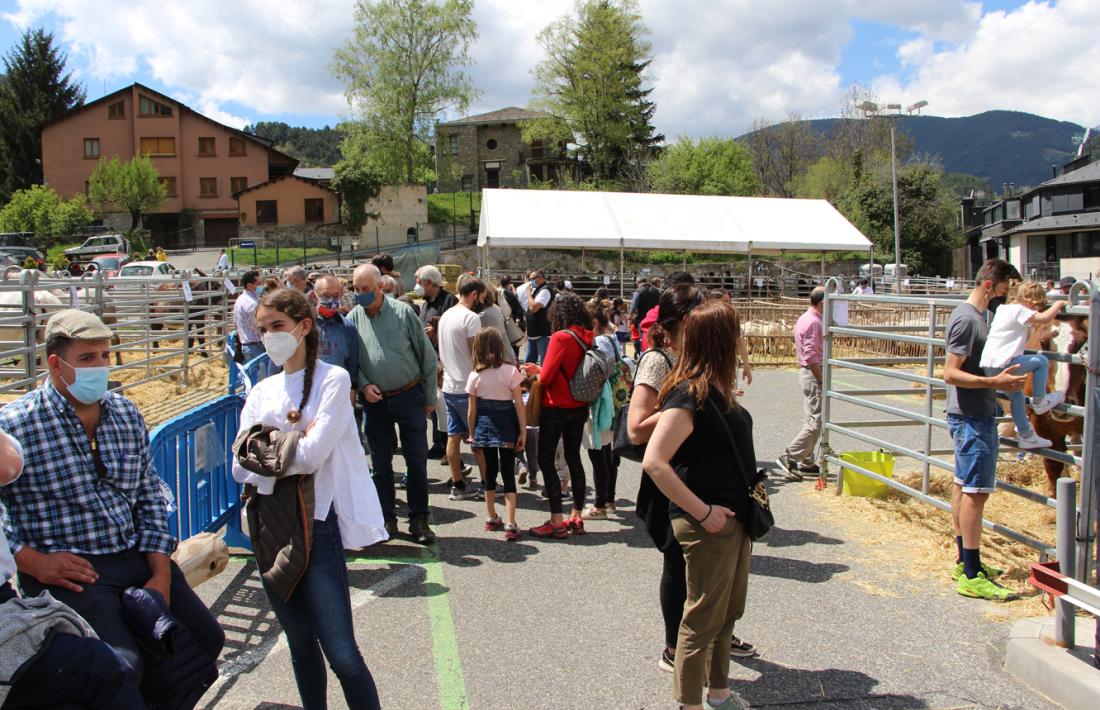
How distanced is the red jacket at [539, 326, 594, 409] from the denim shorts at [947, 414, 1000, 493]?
100 inches

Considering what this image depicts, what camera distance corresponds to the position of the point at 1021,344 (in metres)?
4.82

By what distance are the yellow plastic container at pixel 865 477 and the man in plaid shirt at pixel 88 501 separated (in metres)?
5.89

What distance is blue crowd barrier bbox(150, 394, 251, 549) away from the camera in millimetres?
4586

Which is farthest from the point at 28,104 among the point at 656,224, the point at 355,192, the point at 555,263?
the point at 656,224

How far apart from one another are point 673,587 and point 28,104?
79524mm

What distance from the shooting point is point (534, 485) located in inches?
309

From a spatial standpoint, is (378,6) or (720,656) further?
(378,6)

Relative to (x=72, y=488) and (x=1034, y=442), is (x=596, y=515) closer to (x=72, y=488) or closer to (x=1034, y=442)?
(x=1034, y=442)

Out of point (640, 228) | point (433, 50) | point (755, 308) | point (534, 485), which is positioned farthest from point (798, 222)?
point (433, 50)

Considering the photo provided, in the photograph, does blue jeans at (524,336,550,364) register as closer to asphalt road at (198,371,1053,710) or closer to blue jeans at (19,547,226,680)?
asphalt road at (198,371,1053,710)

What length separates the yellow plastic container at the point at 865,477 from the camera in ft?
24.5

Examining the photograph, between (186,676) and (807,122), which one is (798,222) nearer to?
(186,676)

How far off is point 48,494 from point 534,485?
5.22 m

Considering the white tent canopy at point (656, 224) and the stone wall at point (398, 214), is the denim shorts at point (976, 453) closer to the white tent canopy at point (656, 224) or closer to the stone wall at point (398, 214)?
the white tent canopy at point (656, 224)
